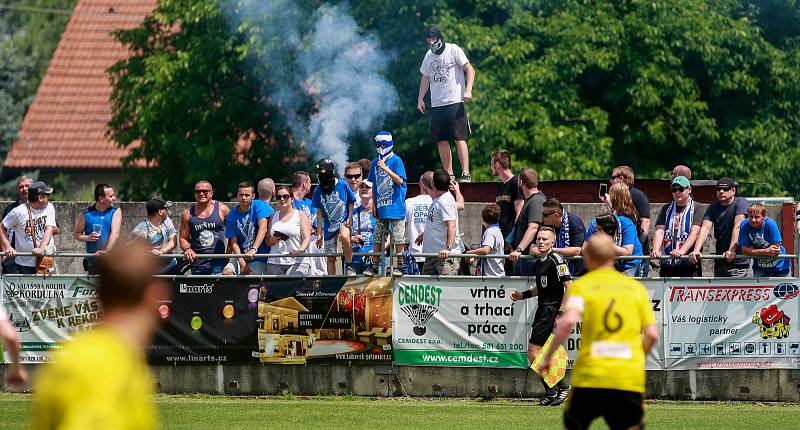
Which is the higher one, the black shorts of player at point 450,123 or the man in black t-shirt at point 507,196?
the black shorts of player at point 450,123

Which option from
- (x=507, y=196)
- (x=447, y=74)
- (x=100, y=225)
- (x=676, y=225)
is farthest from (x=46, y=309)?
(x=676, y=225)

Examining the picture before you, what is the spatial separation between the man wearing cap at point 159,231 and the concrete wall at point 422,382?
1.43 m

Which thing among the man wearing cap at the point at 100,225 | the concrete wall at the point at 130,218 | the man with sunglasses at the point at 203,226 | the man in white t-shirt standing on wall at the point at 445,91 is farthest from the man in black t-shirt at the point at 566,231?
the man wearing cap at the point at 100,225

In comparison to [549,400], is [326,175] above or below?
above

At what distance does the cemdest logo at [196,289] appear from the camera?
15.0 m

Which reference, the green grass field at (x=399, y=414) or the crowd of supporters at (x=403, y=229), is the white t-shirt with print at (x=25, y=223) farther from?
the green grass field at (x=399, y=414)

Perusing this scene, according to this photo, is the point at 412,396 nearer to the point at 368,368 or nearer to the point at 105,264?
the point at 368,368

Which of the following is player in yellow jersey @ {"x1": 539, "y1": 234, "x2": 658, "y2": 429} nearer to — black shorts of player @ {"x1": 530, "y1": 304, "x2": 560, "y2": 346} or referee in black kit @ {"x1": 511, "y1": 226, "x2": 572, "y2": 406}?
referee in black kit @ {"x1": 511, "y1": 226, "x2": 572, "y2": 406}

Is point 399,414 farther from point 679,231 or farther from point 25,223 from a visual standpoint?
point 25,223

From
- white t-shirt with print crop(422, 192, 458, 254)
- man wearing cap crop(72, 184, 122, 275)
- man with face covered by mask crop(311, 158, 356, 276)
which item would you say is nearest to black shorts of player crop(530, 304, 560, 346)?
white t-shirt with print crop(422, 192, 458, 254)

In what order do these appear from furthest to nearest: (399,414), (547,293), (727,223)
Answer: (727,223) < (547,293) < (399,414)

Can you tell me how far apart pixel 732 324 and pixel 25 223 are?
8827mm

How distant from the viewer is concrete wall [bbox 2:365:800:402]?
1413cm

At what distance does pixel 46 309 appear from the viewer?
15.5 metres
